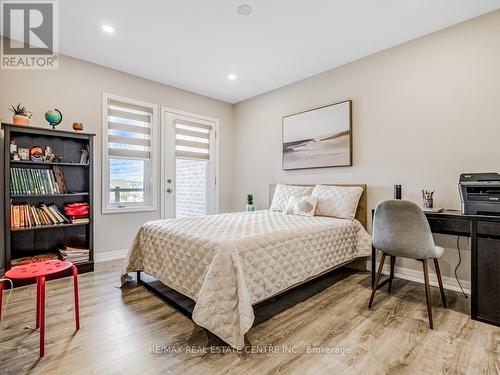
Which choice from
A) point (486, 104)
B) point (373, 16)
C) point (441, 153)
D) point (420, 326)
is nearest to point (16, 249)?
point (420, 326)

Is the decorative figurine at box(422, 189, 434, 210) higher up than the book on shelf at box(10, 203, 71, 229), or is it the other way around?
the decorative figurine at box(422, 189, 434, 210)

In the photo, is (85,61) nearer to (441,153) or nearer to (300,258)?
(300,258)

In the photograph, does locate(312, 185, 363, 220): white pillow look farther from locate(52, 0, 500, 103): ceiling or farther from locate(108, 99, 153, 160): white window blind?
locate(108, 99, 153, 160): white window blind

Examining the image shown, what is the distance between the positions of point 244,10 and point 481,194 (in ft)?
8.46

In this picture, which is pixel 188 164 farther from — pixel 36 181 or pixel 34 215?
pixel 34 215

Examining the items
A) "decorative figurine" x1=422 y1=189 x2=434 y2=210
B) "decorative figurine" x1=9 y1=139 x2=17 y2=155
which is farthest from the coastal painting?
"decorative figurine" x1=9 y1=139 x2=17 y2=155


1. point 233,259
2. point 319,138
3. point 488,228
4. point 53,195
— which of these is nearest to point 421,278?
point 488,228

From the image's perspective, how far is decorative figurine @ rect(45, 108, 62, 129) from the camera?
295 cm

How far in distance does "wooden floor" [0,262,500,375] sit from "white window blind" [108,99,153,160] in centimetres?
204

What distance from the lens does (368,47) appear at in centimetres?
307

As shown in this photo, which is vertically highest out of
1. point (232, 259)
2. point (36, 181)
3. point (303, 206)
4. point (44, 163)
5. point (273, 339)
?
point (44, 163)

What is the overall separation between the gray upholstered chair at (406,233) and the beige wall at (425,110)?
2.85 feet

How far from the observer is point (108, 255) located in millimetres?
3615

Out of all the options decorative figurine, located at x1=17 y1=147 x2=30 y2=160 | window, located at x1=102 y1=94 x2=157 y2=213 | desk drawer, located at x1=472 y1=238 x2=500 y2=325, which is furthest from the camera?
window, located at x1=102 y1=94 x2=157 y2=213
